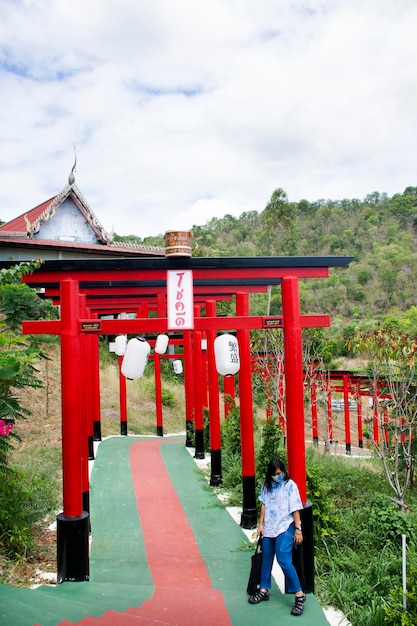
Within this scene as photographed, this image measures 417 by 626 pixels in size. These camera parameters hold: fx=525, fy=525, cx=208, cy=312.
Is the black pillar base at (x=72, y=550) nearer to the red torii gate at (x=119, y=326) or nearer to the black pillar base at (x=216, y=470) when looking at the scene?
the red torii gate at (x=119, y=326)

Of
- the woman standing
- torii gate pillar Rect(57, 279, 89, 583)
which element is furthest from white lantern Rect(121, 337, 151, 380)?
the woman standing

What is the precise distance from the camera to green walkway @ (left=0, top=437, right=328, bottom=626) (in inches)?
163

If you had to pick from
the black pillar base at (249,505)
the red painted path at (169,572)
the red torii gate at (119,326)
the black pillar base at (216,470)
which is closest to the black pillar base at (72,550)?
the red torii gate at (119,326)

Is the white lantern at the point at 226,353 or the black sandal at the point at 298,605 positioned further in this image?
the white lantern at the point at 226,353

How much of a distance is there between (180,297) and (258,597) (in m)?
2.89

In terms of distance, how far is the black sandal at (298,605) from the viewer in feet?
14.6

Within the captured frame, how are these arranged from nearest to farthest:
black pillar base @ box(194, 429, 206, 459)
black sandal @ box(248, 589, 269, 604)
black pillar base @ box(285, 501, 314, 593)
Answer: black sandal @ box(248, 589, 269, 604), black pillar base @ box(285, 501, 314, 593), black pillar base @ box(194, 429, 206, 459)

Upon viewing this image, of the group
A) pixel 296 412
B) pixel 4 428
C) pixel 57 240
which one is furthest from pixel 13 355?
pixel 57 240

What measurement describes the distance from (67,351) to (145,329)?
79 centimetres

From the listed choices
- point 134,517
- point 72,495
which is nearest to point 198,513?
point 134,517

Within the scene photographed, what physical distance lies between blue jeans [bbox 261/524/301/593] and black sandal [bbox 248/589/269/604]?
0.05 meters

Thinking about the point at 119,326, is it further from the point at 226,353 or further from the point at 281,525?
the point at 281,525

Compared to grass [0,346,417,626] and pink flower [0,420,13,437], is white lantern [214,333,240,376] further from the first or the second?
pink flower [0,420,13,437]

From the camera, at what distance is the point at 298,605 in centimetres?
449
